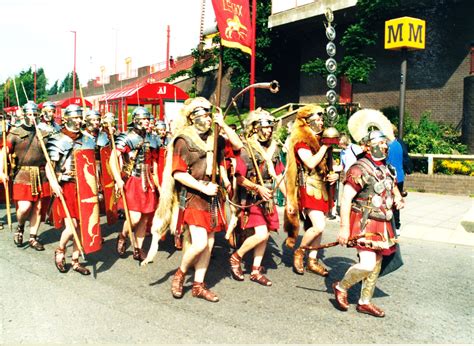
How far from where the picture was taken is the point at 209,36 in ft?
98.6

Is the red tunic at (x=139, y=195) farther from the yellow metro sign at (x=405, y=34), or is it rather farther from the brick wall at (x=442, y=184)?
the brick wall at (x=442, y=184)

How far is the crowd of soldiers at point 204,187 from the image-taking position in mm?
4035

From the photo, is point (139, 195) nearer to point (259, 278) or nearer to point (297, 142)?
point (259, 278)

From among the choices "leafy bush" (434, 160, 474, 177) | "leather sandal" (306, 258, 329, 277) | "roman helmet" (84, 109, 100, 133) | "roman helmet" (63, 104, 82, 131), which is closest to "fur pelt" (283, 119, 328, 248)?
"leather sandal" (306, 258, 329, 277)

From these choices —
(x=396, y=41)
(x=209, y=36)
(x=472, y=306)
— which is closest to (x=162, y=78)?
(x=209, y=36)

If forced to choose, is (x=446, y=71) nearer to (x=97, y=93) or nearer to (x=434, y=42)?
(x=434, y=42)

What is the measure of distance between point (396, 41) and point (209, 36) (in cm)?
1897

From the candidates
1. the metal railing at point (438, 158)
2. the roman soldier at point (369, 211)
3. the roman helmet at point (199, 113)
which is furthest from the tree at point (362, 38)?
the roman soldier at point (369, 211)

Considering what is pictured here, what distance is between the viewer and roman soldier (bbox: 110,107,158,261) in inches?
232

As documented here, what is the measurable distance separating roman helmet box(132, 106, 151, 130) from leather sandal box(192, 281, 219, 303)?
2.45m

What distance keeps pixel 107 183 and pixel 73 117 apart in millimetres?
1328

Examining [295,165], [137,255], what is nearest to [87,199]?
[137,255]

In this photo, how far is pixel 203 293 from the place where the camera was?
4453mm

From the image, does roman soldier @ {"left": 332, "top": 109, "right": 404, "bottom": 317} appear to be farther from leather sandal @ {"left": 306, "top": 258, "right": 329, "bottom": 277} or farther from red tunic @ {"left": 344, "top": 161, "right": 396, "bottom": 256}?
leather sandal @ {"left": 306, "top": 258, "right": 329, "bottom": 277}
